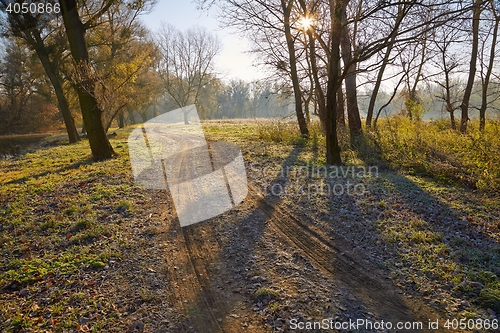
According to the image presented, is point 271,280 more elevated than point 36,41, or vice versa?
point 36,41

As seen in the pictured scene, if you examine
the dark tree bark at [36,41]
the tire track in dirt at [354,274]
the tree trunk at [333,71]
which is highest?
the dark tree bark at [36,41]

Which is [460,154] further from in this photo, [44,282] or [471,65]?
[44,282]

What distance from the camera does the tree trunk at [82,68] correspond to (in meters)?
10.4

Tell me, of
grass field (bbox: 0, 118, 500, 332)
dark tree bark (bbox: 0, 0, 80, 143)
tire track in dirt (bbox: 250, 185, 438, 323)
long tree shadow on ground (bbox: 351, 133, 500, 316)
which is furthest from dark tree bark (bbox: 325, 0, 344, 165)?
dark tree bark (bbox: 0, 0, 80, 143)

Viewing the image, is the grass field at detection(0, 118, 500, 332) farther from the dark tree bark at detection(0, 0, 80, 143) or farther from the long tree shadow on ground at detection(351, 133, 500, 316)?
the dark tree bark at detection(0, 0, 80, 143)

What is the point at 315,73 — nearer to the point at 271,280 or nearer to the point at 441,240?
the point at 441,240

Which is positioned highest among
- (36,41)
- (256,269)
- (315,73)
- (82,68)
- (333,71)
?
(36,41)

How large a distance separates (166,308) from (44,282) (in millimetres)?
2009

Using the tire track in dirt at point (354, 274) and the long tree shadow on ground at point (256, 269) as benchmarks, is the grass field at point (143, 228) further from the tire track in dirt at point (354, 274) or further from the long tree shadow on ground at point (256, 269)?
the long tree shadow on ground at point (256, 269)

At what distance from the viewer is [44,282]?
13.9 ft

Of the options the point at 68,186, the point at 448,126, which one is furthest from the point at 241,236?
the point at 448,126

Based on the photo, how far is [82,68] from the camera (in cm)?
1040

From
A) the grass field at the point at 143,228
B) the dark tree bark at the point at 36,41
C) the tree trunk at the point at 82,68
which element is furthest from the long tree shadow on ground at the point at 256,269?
the dark tree bark at the point at 36,41

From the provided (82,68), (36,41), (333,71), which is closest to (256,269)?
(333,71)
